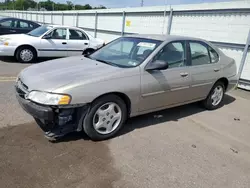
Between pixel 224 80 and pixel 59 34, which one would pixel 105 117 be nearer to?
pixel 224 80

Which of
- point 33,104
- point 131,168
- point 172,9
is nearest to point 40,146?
point 33,104

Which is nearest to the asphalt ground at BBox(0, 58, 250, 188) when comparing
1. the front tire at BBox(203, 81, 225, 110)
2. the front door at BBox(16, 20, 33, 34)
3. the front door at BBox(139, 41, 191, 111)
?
the front door at BBox(139, 41, 191, 111)

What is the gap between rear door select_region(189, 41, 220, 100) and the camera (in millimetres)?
4246

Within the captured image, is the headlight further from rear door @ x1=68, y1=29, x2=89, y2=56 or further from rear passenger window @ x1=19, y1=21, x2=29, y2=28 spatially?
rear passenger window @ x1=19, y1=21, x2=29, y2=28

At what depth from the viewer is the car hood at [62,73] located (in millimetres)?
2951

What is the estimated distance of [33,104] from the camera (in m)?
2.87

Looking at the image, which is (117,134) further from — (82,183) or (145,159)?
(82,183)

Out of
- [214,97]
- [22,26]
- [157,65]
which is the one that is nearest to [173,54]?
[157,65]

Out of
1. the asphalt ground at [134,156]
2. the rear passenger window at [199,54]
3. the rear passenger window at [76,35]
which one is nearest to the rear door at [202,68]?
the rear passenger window at [199,54]

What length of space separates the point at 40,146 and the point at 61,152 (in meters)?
0.33

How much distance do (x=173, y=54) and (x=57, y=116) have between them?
2273mm

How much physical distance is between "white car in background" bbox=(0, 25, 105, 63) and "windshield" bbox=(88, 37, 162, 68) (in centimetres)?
475

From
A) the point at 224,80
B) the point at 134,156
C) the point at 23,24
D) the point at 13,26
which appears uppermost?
the point at 23,24

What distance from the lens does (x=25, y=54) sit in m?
8.16
